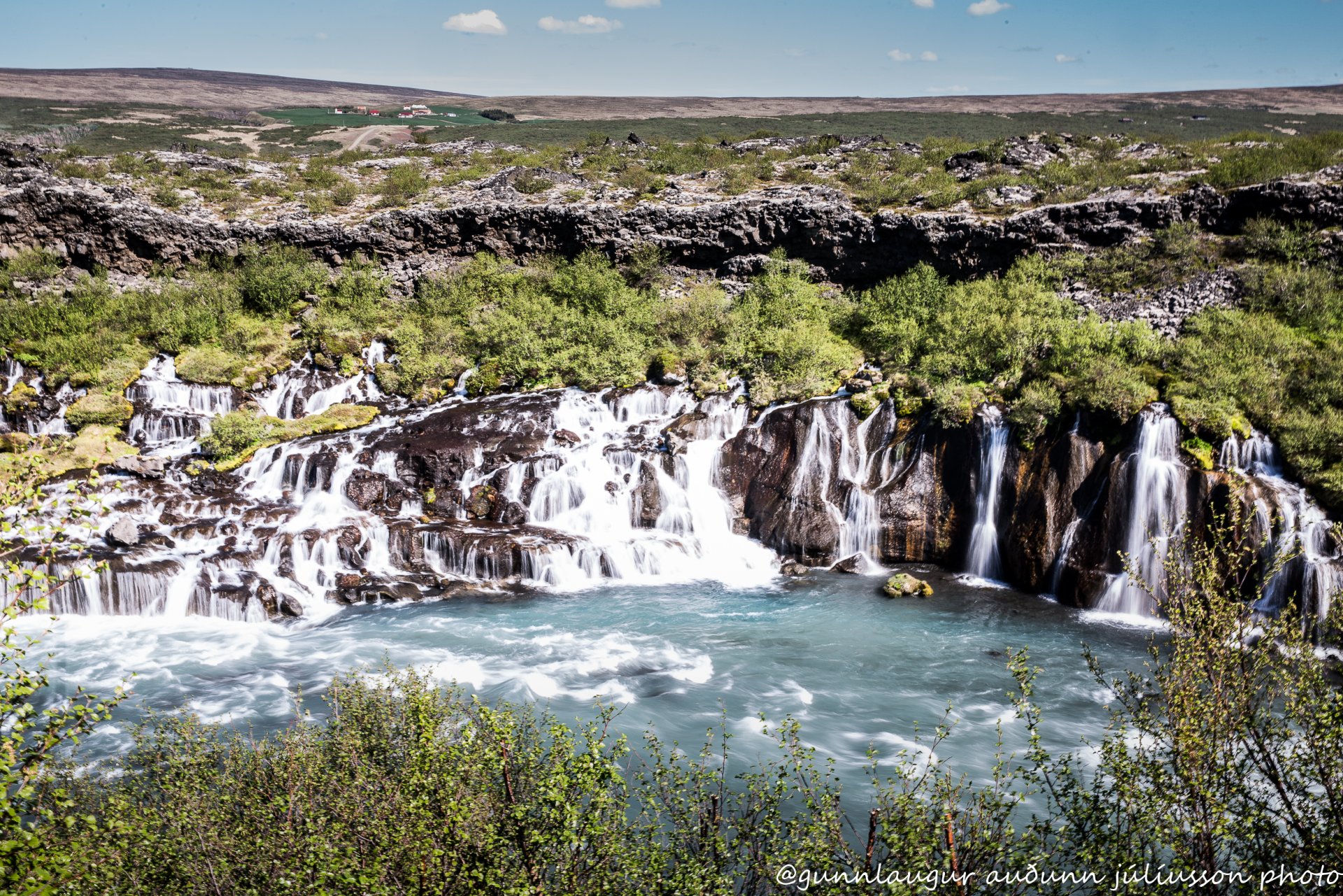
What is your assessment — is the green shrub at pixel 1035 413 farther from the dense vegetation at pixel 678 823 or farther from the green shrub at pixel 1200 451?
the dense vegetation at pixel 678 823

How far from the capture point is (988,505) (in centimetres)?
2386

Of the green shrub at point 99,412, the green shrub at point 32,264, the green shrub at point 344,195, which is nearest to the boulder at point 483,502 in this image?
the green shrub at point 99,412

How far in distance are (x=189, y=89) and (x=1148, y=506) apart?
4261 inches

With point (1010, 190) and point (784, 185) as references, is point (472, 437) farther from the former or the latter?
point (1010, 190)

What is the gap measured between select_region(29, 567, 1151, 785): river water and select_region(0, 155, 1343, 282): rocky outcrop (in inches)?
736

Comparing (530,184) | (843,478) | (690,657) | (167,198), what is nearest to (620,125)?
(530,184)

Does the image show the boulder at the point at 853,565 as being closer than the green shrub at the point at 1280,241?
Yes

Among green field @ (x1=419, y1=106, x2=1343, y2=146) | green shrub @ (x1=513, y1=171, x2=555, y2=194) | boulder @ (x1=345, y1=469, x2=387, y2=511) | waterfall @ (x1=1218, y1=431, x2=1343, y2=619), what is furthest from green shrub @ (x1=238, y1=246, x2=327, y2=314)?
waterfall @ (x1=1218, y1=431, x2=1343, y2=619)

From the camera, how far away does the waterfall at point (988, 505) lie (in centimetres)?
2362

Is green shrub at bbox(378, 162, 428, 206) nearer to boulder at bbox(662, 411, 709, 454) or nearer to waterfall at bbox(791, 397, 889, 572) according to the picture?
boulder at bbox(662, 411, 709, 454)

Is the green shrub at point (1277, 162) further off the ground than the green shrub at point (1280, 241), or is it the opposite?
the green shrub at point (1277, 162)

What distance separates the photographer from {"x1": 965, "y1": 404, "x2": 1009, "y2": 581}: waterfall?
23625 mm

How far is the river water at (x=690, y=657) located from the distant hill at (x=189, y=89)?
8180cm

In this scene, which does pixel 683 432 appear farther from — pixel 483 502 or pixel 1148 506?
pixel 1148 506
